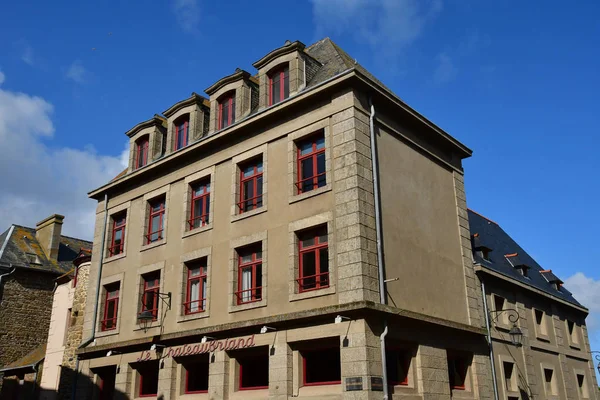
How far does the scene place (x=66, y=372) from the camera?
75.8 feet

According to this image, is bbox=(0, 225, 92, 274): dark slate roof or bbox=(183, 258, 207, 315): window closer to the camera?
bbox=(183, 258, 207, 315): window

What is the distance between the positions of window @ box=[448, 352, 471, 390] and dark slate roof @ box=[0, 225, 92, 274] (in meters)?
22.9

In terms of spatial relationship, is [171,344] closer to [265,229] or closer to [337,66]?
[265,229]

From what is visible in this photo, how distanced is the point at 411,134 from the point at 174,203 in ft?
27.9

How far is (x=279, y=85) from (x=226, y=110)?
2.53 meters

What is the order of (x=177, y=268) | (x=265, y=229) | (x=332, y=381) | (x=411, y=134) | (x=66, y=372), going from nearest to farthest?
1. (x=332, y=381)
2. (x=265, y=229)
3. (x=411, y=134)
4. (x=177, y=268)
5. (x=66, y=372)

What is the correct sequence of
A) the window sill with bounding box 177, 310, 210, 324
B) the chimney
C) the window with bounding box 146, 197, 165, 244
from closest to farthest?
the window sill with bounding box 177, 310, 210, 324, the window with bounding box 146, 197, 165, 244, the chimney

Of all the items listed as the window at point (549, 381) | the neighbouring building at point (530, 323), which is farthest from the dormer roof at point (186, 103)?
the window at point (549, 381)

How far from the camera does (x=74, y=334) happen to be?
23984 mm

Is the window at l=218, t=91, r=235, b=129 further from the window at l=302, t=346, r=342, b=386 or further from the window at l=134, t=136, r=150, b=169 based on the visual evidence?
the window at l=302, t=346, r=342, b=386

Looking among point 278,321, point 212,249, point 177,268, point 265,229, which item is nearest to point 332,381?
point 278,321

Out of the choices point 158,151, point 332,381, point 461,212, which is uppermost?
point 158,151

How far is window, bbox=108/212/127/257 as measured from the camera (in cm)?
2345

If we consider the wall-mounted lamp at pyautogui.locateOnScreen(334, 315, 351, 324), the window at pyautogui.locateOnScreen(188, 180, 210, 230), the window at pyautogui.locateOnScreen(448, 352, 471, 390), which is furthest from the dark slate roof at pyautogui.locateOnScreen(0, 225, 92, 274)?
the window at pyautogui.locateOnScreen(448, 352, 471, 390)
